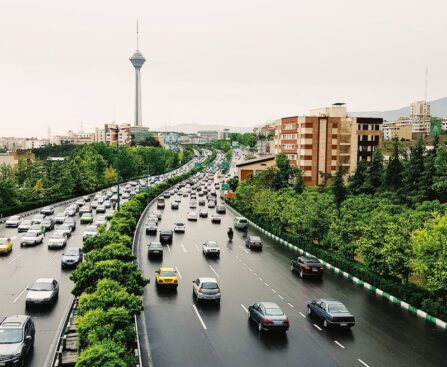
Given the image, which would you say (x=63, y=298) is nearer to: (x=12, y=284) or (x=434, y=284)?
(x=12, y=284)

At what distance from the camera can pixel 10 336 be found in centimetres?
1811

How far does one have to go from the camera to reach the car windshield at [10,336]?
17.9 metres

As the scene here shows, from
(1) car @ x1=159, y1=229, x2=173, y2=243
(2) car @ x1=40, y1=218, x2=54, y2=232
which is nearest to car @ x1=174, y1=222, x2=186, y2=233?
(1) car @ x1=159, y1=229, x2=173, y2=243

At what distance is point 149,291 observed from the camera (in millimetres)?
29406

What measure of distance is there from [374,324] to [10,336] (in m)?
17.0

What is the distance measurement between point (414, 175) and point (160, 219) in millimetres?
32893

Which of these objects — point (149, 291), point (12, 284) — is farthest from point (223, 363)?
point (12, 284)

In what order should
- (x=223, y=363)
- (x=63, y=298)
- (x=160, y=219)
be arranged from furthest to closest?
(x=160, y=219), (x=63, y=298), (x=223, y=363)

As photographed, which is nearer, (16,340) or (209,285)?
(16,340)

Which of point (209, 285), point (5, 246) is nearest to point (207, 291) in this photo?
point (209, 285)

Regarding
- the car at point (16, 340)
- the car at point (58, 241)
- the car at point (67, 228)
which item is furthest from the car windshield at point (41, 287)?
the car at point (67, 228)

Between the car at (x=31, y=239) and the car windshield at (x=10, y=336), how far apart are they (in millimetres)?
26401

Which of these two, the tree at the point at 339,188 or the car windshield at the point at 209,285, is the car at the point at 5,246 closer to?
the car windshield at the point at 209,285

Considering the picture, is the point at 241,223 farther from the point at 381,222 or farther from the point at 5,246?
the point at 5,246
